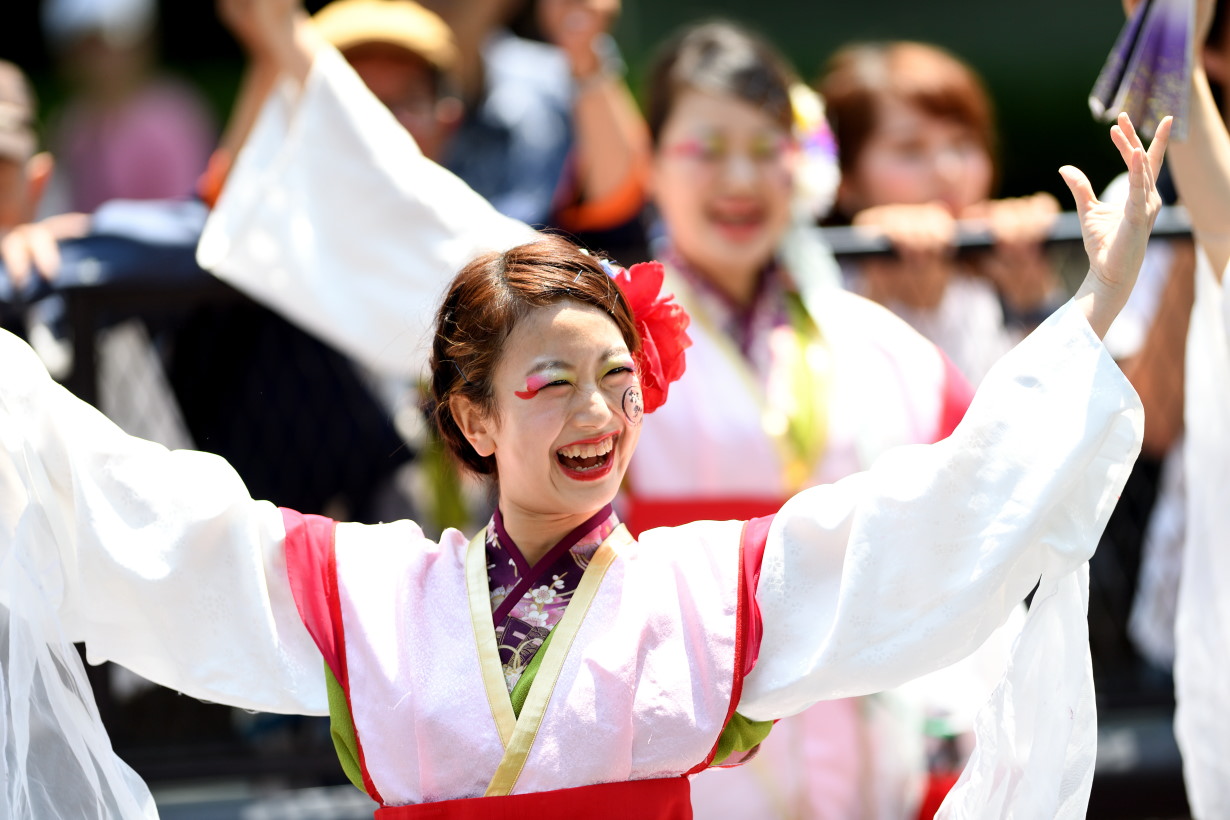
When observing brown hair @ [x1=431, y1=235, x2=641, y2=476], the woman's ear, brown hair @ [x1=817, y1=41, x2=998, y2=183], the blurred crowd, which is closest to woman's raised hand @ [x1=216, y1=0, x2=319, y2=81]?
the blurred crowd

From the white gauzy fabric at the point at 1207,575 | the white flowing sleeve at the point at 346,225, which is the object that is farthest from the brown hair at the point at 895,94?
the white gauzy fabric at the point at 1207,575

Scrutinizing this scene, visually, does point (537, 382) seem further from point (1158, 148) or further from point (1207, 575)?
point (1207, 575)

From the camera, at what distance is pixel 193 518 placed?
1.72m

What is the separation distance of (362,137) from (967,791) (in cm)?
147

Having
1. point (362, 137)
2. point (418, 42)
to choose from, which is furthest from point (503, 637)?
point (418, 42)

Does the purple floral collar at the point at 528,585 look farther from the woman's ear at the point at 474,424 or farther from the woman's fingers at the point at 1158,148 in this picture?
the woman's fingers at the point at 1158,148

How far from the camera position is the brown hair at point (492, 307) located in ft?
5.74

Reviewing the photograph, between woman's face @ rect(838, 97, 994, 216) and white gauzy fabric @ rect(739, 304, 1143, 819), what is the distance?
1.52 metres

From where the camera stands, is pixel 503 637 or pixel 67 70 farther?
pixel 67 70

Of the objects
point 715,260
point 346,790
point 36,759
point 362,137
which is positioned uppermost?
point 362,137

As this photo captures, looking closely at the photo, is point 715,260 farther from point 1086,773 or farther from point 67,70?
point 67,70

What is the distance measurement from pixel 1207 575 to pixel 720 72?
3.99 ft

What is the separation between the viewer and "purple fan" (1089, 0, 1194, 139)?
2012 millimetres

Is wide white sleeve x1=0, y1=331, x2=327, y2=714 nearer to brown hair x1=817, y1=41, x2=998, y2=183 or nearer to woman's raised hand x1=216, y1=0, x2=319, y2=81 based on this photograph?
woman's raised hand x1=216, y1=0, x2=319, y2=81
